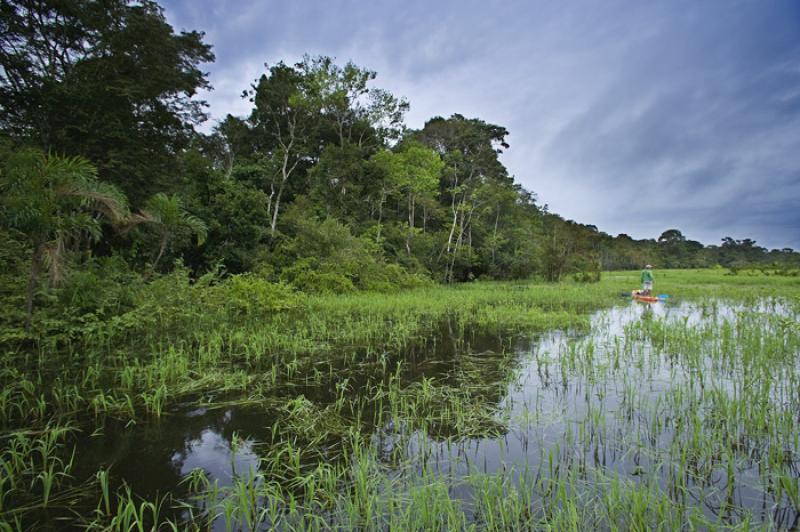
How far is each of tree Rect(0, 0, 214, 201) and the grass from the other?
7.45 m

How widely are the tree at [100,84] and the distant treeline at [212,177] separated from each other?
0.04 m

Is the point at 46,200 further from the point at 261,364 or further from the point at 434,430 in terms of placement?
the point at 434,430

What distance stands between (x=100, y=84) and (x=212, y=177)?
6467mm

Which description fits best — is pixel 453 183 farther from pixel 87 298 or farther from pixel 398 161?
pixel 87 298

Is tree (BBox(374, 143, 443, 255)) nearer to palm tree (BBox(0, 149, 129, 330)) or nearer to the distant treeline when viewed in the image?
the distant treeline

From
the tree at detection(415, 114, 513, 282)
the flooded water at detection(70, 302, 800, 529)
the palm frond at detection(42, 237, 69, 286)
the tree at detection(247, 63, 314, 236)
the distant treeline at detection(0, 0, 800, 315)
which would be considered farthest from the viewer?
the tree at detection(415, 114, 513, 282)

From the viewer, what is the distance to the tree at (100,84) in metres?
10.7

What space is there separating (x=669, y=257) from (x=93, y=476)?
74.3 meters

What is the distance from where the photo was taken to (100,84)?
1117cm

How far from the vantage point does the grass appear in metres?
2.57

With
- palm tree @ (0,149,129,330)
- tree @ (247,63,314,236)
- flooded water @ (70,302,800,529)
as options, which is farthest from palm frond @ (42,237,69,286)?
tree @ (247,63,314,236)

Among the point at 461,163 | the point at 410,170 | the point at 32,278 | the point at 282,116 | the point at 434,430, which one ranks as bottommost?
the point at 434,430

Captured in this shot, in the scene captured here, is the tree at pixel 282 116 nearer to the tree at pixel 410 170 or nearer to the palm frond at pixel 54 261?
the tree at pixel 410 170

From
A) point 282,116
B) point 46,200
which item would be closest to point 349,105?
point 282,116
